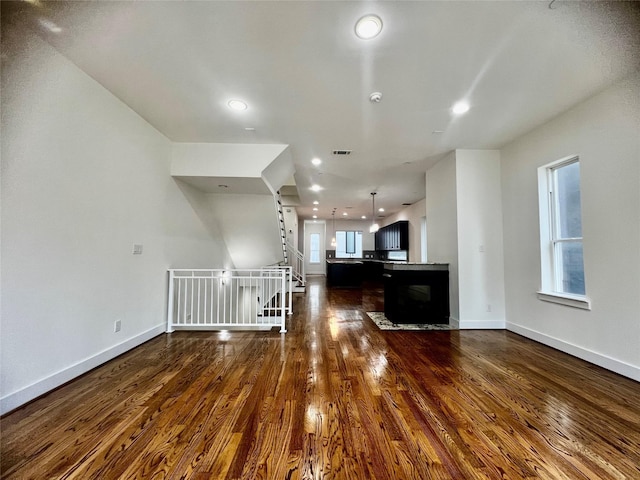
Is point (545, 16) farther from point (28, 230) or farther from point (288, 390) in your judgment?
point (28, 230)

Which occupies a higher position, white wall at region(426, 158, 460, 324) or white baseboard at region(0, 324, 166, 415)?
white wall at region(426, 158, 460, 324)

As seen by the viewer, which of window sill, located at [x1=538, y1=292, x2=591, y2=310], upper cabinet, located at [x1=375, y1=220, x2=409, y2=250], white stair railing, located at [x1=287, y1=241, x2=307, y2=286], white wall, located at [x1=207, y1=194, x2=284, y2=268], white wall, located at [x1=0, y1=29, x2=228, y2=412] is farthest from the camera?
upper cabinet, located at [x1=375, y1=220, x2=409, y2=250]

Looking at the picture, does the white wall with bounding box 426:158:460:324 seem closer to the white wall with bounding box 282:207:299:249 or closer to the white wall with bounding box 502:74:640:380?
the white wall with bounding box 502:74:640:380

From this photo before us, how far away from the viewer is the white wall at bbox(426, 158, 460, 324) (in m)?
3.77

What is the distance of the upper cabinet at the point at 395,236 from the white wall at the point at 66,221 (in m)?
7.12

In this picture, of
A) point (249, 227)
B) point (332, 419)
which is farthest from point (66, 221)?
point (249, 227)

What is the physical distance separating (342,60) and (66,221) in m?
2.74

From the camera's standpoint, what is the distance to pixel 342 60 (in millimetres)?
1986

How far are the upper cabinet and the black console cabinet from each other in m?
4.32

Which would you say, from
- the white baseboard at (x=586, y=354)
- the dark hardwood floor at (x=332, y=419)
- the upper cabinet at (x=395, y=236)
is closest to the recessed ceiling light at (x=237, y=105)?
the dark hardwood floor at (x=332, y=419)

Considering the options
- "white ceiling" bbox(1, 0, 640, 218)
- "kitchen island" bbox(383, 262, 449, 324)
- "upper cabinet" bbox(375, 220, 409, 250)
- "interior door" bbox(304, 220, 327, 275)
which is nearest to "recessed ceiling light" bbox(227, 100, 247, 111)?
"white ceiling" bbox(1, 0, 640, 218)

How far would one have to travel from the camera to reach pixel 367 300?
19.4 ft

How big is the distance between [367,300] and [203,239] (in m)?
3.98

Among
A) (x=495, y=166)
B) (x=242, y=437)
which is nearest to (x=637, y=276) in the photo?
(x=495, y=166)
